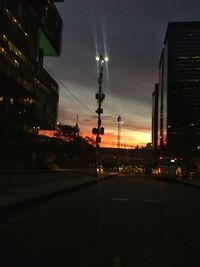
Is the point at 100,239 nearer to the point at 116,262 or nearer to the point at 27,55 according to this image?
the point at 116,262

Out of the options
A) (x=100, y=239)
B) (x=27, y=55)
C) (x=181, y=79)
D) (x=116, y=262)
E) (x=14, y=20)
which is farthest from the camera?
(x=181, y=79)

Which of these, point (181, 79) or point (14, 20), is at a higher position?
point (181, 79)

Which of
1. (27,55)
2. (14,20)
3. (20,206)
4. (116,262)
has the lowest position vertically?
(116,262)

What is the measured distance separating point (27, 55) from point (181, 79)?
74.1 meters

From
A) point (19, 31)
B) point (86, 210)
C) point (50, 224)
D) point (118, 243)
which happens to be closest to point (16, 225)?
point (50, 224)

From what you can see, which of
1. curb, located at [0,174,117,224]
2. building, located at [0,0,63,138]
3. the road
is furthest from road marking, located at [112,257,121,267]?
building, located at [0,0,63,138]

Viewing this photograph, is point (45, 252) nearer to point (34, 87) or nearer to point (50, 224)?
point (50, 224)

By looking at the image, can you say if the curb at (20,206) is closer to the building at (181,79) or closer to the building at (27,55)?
the building at (27,55)

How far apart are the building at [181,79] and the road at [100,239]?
139m

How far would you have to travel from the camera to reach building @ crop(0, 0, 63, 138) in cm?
9719

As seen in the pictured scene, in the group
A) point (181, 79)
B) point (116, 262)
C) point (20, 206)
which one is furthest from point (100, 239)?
point (181, 79)

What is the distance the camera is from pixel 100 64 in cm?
4938

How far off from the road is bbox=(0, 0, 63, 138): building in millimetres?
67711

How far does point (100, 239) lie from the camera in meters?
11.0
